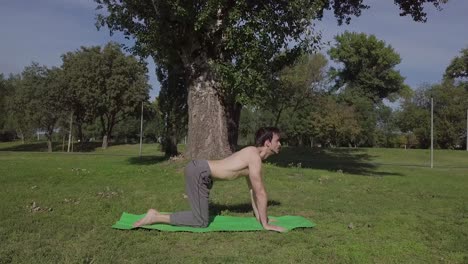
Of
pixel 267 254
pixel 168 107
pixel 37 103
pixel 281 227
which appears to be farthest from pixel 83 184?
pixel 37 103

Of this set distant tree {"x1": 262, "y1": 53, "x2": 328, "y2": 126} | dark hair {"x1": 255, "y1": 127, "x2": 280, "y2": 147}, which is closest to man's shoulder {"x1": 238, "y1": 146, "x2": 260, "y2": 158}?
dark hair {"x1": 255, "y1": 127, "x2": 280, "y2": 147}

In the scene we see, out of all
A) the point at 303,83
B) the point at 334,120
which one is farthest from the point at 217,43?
the point at 334,120

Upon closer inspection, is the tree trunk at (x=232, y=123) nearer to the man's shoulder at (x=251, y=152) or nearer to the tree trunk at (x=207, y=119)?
the tree trunk at (x=207, y=119)

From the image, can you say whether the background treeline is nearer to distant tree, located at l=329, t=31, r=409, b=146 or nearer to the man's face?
distant tree, located at l=329, t=31, r=409, b=146

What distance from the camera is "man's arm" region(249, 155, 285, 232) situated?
272 inches

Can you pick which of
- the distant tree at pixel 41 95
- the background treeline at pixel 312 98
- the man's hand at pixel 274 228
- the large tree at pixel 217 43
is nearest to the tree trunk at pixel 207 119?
the large tree at pixel 217 43

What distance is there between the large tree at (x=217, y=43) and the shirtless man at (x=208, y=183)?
7.48m

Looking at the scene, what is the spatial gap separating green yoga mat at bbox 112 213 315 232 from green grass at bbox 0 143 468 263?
0.59ft

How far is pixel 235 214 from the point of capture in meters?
8.29

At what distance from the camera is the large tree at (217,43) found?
1445cm

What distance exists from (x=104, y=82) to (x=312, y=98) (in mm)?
23492

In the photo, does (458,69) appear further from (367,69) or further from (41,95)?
(41,95)

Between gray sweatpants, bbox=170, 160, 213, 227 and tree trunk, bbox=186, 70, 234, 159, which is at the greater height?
tree trunk, bbox=186, 70, 234, 159

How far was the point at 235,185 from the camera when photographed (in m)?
11.7
